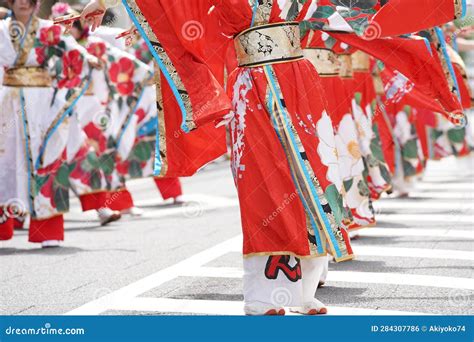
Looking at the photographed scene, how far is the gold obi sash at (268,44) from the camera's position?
4.66 m

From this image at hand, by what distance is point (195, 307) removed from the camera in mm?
5043

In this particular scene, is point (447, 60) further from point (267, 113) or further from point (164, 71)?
point (164, 71)

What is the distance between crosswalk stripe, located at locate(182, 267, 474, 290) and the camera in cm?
550

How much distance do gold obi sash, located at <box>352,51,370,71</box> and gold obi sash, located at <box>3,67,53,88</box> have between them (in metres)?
2.19

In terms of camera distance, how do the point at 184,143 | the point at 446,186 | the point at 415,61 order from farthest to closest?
the point at 446,186 → the point at 415,61 → the point at 184,143

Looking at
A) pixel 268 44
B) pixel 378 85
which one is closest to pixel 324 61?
pixel 268 44

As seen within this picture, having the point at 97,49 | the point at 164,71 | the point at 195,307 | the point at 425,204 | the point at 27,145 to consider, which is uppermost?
the point at 164,71

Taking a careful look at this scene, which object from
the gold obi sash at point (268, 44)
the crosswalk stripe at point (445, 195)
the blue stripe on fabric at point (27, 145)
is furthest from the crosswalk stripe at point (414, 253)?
the crosswalk stripe at point (445, 195)

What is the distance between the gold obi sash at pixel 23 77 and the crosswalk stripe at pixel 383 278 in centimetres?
220

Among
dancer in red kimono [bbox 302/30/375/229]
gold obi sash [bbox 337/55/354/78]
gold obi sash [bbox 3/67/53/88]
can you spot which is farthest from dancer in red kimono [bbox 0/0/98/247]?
dancer in red kimono [bbox 302/30/375/229]

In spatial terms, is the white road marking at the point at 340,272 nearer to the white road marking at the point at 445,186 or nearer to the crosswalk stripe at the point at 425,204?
the crosswalk stripe at the point at 425,204

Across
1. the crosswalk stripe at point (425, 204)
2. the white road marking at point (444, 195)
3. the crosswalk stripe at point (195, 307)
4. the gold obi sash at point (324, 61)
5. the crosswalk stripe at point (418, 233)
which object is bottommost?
the white road marking at point (444, 195)

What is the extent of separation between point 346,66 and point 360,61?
2.15 ft

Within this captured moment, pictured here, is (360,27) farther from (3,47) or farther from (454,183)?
(454,183)
